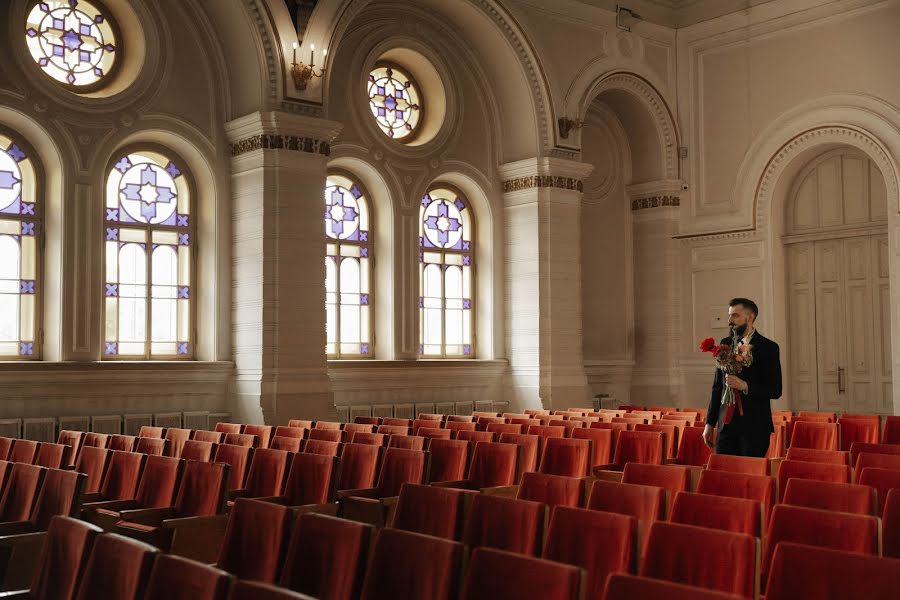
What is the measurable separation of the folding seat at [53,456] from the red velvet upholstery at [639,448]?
14.2ft

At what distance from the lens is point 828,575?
329 cm

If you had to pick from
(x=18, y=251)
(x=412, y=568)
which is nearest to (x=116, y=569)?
(x=412, y=568)

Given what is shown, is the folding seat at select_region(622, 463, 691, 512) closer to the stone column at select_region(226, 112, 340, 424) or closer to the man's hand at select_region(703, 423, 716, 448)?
the man's hand at select_region(703, 423, 716, 448)

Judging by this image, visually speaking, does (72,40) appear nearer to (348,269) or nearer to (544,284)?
(348,269)

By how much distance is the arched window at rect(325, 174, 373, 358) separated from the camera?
14.6 m

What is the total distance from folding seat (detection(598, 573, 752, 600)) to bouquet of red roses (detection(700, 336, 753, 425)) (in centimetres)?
375

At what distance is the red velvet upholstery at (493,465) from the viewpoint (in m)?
6.98

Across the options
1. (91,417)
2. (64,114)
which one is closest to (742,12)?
(64,114)

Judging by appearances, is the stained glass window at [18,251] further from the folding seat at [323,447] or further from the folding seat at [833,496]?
the folding seat at [833,496]

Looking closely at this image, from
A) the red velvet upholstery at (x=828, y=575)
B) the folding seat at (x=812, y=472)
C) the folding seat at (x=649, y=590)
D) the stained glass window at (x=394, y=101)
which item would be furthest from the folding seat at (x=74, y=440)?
the stained glass window at (x=394, y=101)

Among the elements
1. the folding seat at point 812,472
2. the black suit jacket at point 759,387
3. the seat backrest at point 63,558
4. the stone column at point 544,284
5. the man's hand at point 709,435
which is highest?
the stone column at point 544,284

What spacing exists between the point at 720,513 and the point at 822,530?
496mm

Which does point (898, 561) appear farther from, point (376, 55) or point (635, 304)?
→ point (635, 304)

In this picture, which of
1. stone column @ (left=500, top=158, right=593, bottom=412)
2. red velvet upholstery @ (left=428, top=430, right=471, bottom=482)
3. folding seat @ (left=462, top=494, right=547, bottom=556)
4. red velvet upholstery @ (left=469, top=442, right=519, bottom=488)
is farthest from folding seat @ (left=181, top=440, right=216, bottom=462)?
stone column @ (left=500, top=158, right=593, bottom=412)
